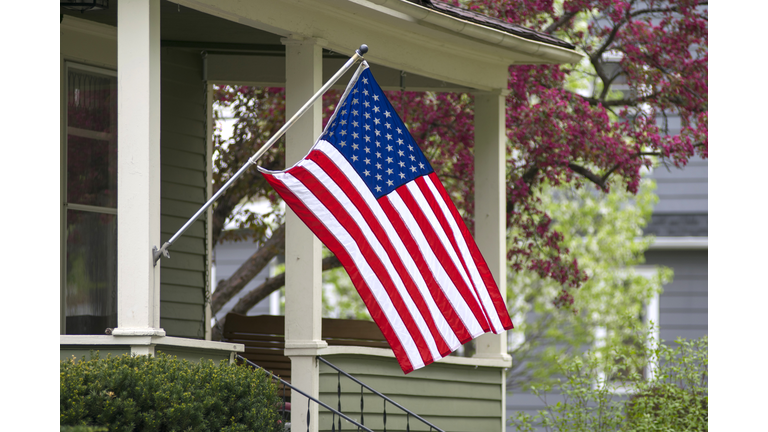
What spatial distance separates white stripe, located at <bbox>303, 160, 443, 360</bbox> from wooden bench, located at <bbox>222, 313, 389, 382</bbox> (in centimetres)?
319

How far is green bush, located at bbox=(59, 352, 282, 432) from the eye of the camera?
4719 millimetres

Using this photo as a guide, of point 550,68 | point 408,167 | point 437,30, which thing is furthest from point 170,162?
point 550,68

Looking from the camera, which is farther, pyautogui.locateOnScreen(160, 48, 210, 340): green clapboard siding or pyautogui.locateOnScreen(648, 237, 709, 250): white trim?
pyautogui.locateOnScreen(648, 237, 709, 250): white trim

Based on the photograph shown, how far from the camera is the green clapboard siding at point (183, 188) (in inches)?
335

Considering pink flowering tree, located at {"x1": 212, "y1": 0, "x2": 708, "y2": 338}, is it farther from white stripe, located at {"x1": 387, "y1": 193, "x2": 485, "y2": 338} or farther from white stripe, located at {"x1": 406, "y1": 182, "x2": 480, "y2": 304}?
white stripe, located at {"x1": 387, "y1": 193, "x2": 485, "y2": 338}

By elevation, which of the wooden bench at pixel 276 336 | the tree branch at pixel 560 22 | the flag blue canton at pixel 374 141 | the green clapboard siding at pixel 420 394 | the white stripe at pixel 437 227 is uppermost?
the tree branch at pixel 560 22

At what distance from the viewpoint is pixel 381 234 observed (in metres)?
5.58

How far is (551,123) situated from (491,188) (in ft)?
7.21

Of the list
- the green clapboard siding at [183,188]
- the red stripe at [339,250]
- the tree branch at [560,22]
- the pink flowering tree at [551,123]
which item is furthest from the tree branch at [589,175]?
the red stripe at [339,250]

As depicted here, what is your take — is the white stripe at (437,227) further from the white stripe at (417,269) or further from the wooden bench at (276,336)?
the wooden bench at (276,336)

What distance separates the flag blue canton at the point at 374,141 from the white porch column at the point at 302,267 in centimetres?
105

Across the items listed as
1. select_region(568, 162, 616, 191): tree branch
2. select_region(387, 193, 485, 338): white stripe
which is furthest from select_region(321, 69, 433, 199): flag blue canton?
select_region(568, 162, 616, 191): tree branch
